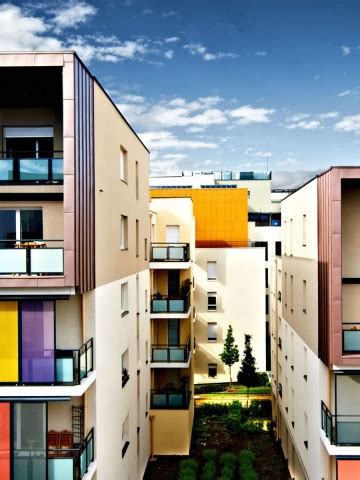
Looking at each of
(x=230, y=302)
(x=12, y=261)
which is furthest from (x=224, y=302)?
(x=12, y=261)

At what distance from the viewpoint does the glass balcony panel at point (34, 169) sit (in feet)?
39.8

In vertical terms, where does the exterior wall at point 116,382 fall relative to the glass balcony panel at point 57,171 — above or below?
below

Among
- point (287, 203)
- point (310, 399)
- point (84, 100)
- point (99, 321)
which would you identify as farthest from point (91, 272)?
point (287, 203)

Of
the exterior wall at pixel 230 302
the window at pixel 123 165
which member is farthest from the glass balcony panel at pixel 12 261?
the exterior wall at pixel 230 302

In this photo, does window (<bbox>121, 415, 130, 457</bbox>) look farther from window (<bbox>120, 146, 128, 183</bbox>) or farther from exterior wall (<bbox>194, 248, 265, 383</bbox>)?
exterior wall (<bbox>194, 248, 265, 383</bbox>)

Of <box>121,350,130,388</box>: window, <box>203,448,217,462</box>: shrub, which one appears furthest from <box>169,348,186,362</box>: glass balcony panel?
<box>121,350,130,388</box>: window

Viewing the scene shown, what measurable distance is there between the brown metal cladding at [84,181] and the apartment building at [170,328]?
12050mm

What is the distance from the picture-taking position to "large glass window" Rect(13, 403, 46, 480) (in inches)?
454

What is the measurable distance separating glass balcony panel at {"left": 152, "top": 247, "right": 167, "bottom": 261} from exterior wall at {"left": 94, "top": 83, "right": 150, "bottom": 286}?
3.60m

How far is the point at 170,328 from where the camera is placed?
2734 cm

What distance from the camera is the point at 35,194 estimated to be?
503 inches

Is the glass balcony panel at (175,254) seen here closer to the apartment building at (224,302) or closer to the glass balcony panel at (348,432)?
the apartment building at (224,302)

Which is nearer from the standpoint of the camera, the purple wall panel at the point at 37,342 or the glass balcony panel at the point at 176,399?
the purple wall panel at the point at 37,342

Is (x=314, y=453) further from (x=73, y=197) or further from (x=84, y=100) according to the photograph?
(x=84, y=100)
